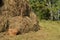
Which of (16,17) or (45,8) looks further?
(45,8)

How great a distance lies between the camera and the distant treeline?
911 inches

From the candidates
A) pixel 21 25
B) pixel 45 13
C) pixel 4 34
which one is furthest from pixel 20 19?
pixel 45 13

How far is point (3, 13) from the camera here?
376 inches

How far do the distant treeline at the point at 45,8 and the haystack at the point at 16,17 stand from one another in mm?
12704

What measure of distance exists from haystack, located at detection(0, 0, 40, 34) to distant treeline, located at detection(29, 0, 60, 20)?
12.7 meters

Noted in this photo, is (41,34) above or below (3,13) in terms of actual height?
below

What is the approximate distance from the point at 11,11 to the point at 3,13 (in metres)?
0.41

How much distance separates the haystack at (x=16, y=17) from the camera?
9461 millimetres

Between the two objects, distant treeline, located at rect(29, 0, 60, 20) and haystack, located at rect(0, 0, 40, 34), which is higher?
haystack, located at rect(0, 0, 40, 34)

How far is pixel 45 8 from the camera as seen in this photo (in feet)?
76.5

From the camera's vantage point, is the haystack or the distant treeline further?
the distant treeline

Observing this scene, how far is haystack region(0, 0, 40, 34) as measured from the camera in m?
9.46

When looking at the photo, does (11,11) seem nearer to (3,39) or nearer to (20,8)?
(20,8)

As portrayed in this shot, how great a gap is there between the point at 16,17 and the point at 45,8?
13901 millimetres
